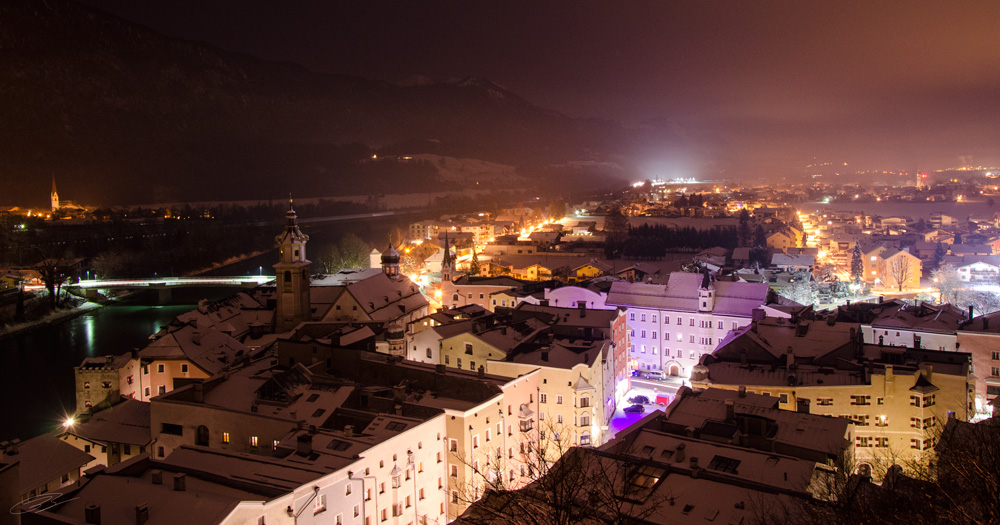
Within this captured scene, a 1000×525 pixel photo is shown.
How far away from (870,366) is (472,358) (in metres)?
6.33

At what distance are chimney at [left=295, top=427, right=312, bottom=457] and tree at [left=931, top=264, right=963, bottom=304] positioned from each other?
22.4m

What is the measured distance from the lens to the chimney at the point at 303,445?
754 cm

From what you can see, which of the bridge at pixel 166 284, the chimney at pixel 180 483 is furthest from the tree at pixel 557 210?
the chimney at pixel 180 483

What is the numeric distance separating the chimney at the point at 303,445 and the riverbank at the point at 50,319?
21.9 meters

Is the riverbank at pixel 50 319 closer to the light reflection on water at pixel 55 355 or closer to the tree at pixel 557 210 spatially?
the light reflection on water at pixel 55 355

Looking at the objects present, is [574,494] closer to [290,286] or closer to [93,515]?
[93,515]

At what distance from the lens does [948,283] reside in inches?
992

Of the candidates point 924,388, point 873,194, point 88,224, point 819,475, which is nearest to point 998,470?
point 819,475

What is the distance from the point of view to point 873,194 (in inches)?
3145

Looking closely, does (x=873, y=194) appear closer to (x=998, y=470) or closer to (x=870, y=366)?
(x=870, y=366)

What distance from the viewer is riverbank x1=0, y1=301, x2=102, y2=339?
24.5 meters

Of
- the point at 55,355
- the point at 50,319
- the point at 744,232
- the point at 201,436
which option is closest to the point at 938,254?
the point at 744,232

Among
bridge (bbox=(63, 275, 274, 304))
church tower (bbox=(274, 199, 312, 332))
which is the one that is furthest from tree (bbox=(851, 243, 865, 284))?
bridge (bbox=(63, 275, 274, 304))

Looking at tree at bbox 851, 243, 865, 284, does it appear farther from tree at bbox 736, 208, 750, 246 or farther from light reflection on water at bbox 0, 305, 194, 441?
light reflection on water at bbox 0, 305, 194, 441
